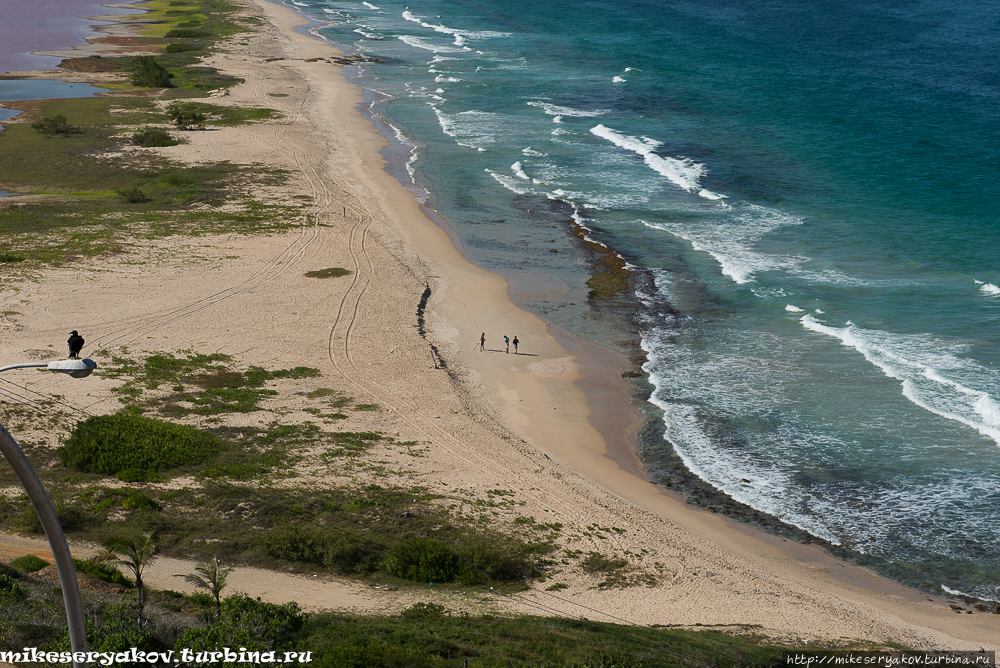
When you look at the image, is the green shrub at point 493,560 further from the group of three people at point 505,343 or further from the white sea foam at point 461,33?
the white sea foam at point 461,33

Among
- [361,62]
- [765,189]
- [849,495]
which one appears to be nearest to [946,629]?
[849,495]

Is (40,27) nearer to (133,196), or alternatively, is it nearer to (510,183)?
(133,196)

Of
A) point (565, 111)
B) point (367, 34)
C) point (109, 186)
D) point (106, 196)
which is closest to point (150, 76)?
point (109, 186)

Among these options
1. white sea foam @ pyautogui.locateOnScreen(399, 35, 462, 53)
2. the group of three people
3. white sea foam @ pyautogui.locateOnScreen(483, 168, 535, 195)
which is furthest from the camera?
white sea foam @ pyautogui.locateOnScreen(399, 35, 462, 53)

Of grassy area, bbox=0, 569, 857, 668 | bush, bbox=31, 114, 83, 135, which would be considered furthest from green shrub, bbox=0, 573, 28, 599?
bush, bbox=31, 114, 83, 135

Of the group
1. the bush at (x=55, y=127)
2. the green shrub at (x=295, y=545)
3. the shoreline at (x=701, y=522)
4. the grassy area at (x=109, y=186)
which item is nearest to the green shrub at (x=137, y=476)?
the green shrub at (x=295, y=545)

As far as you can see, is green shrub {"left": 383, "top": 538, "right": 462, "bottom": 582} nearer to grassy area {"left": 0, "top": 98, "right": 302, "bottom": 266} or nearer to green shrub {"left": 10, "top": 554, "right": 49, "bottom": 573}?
green shrub {"left": 10, "top": 554, "right": 49, "bottom": 573}
